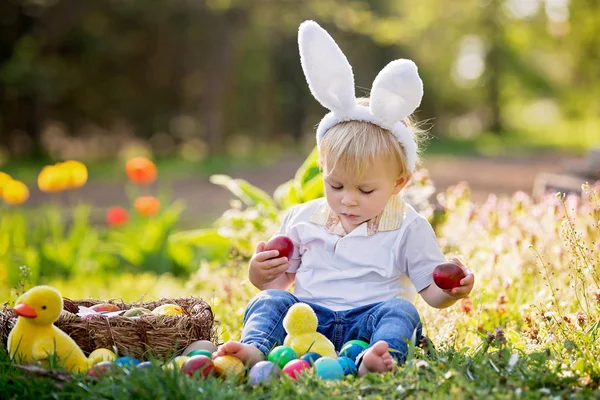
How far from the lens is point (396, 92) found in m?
2.98

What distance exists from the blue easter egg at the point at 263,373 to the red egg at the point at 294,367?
50mm

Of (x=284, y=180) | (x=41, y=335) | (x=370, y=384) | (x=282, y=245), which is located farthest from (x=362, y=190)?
(x=284, y=180)

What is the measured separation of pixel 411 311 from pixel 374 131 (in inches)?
27.2

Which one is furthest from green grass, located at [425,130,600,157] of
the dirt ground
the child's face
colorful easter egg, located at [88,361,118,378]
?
colorful easter egg, located at [88,361,118,378]

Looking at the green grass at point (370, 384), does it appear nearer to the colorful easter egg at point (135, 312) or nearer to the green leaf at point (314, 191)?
the colorful easter egg at point (135, 312)

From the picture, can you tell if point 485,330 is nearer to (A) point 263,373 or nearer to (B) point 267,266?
(B) point 267,266

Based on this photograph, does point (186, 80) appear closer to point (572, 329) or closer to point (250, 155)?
point (250, 155)

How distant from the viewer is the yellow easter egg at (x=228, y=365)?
2.63m

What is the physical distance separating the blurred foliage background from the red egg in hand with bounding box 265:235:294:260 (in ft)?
38.2

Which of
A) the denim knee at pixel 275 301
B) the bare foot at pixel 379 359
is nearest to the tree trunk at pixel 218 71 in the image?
the denim knee at pixel 275 301

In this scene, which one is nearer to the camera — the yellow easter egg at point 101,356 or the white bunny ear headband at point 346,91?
the yellow easter egg at point 101,356

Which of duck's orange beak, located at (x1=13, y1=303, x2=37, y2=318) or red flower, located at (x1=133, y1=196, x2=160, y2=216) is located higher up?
red flower, located at (x1=133, y1=196, x2=160, y2=216)

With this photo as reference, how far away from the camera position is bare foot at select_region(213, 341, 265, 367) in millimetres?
2688

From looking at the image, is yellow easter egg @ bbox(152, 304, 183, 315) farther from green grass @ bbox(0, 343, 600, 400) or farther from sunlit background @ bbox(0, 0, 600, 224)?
sunlit background @ bbox(0, 0, 600, 224)
